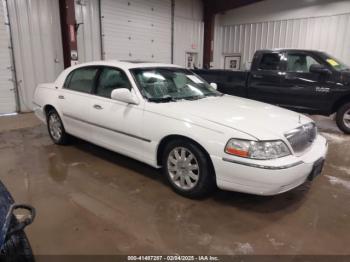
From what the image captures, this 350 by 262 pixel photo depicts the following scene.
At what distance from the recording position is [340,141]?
5117 mm

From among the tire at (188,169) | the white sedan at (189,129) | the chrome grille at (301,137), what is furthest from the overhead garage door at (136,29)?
the chrome grille at (301,137)

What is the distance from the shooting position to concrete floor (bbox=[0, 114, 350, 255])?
216 cm

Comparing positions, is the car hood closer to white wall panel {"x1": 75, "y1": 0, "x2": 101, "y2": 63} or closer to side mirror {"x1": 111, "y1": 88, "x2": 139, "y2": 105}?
side mirror {"x1": 111, "y1": 88, "x2": 139, "y2": 105}

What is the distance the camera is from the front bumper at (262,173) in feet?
7.68

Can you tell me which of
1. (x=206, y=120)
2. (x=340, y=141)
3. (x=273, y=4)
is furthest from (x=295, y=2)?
(x=206, y=120)

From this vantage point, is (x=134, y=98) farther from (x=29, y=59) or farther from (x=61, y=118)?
(x=29, y=59)

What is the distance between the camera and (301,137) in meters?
2.67

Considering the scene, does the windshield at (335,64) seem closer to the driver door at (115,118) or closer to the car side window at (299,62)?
the car side window at (299,62)

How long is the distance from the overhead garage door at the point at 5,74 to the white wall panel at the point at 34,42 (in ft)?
0.55

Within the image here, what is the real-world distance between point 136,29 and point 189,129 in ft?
25.5

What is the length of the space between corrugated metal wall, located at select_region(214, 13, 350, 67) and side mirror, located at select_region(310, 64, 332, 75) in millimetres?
5357

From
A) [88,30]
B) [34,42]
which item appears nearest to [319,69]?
[88,30]

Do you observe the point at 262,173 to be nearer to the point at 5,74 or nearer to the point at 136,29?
the point at 5,74

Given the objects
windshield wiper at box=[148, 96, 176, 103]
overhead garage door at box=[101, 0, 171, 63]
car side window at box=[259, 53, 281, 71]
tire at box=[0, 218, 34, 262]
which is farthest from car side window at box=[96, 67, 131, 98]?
overhead garage door at box=[101, 0, 171, 63]
